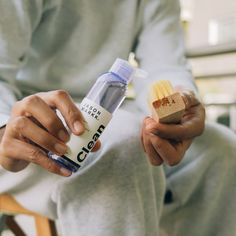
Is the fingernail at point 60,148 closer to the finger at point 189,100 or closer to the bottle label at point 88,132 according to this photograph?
the bottle label at point 88,132

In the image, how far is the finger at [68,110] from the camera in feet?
1.48

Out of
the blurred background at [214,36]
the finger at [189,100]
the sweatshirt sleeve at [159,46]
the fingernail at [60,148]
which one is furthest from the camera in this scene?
the blurred background at [214,36]

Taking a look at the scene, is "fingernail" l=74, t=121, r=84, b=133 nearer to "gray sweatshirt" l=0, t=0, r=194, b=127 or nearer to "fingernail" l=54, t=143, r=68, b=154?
"fingernail" l=54, t=143, r=68, b=154

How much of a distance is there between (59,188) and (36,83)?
265 millimetres

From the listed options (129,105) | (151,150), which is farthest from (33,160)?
(129,105)

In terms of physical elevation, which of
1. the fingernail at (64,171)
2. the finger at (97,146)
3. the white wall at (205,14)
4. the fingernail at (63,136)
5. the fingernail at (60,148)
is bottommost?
the white wall at (205,14)

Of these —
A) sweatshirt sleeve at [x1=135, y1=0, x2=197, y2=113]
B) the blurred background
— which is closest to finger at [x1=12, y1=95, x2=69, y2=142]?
sweatshirt sleeve at [x1=135, y1=0, x2=197, y2=113]

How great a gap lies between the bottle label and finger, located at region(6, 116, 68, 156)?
14mm

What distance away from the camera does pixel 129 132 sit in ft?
1.75

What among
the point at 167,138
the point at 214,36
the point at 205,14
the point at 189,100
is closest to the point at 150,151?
the point at 167,138

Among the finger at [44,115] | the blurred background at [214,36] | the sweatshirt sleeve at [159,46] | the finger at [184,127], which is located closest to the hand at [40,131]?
the finger at [44,115]

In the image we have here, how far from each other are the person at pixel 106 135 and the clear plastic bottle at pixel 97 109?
1 centimetres

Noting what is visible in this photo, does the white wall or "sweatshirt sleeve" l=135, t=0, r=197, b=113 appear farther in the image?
the white wall

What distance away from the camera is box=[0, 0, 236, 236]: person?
48 cm
